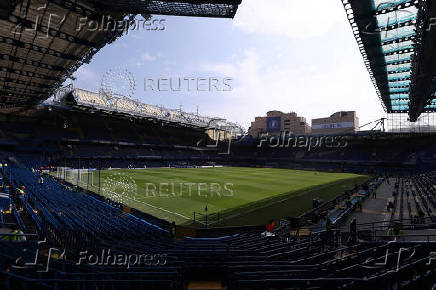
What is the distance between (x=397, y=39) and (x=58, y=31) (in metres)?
23.3

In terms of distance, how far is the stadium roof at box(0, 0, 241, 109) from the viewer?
1104 cm

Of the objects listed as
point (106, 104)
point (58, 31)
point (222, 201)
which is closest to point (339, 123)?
point (106, 104)

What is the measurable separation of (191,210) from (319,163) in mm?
59279

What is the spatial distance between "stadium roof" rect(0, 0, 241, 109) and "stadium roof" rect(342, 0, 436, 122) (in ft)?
27.6

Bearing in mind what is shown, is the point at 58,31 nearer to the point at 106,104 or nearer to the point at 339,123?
the point at 106,104

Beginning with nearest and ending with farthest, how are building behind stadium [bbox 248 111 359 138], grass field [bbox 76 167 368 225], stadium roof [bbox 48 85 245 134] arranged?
grass field [bbox 76 167 368 225]
stadium roof [bbox 48 85 245 134]
building behind stadium [bbox 248 111 359 138]

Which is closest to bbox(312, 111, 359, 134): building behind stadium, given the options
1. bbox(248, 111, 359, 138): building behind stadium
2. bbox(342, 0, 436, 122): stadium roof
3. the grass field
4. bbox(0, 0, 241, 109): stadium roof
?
bbox(248, 111, 359, 138): building behind stadium

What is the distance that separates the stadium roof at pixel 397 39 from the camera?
1247 centimetres

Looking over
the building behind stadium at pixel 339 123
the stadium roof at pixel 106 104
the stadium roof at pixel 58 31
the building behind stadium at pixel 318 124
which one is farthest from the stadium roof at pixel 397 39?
the building behind stadium at pixel 339 123

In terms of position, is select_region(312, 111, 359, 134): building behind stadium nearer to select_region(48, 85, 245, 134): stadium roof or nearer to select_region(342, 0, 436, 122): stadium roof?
select_region(48, 85, 245, 134): stadium roof

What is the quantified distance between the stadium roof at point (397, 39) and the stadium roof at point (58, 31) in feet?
27.6

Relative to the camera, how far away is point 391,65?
21.8 metres

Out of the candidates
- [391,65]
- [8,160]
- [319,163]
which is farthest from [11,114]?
[319,163]

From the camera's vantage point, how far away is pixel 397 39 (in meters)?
16.8
